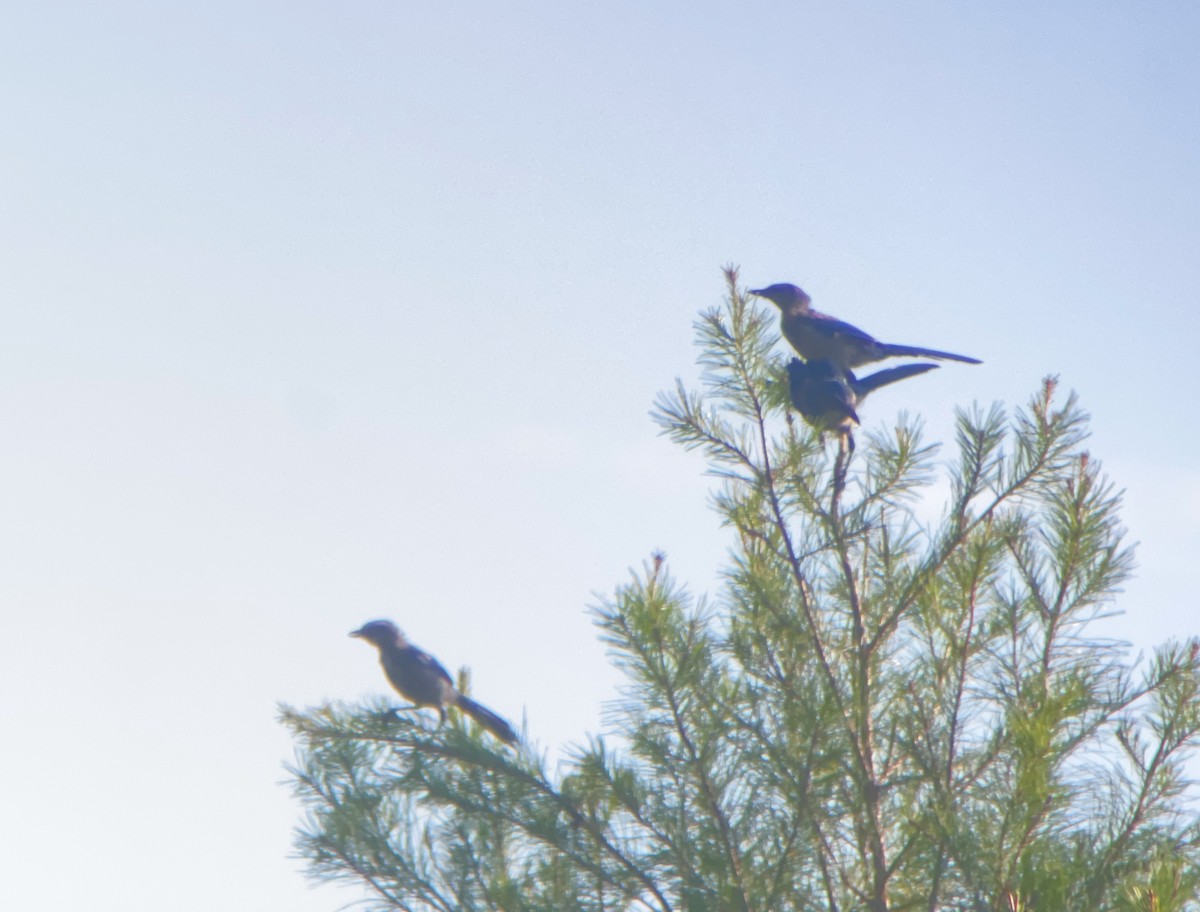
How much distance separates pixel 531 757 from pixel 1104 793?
4.64 ft

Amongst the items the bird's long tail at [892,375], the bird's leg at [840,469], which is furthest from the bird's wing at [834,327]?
the bird's leg at [840,469]

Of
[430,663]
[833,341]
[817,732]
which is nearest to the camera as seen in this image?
[817,732]

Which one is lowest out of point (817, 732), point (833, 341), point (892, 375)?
point (817, 732)

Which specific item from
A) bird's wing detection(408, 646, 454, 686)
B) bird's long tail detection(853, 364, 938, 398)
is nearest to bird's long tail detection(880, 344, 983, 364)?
bird's long tail detection(853, 364, 938, 398)

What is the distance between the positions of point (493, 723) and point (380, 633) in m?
2.28

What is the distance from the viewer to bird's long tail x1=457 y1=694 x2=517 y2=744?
11.3 feet

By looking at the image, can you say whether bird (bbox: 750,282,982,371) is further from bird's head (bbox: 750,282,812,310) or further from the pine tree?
the pine tree

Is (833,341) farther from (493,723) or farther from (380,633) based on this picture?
(493,723)

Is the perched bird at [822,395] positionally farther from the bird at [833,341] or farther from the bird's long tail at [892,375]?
the bird at [833,341]

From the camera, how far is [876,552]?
338 centimetres

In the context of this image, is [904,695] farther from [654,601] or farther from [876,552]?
[654,601]

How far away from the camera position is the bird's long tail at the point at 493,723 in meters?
3.45

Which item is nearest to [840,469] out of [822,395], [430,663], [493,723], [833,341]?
[822,395]

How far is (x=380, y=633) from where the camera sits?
5727 mm
